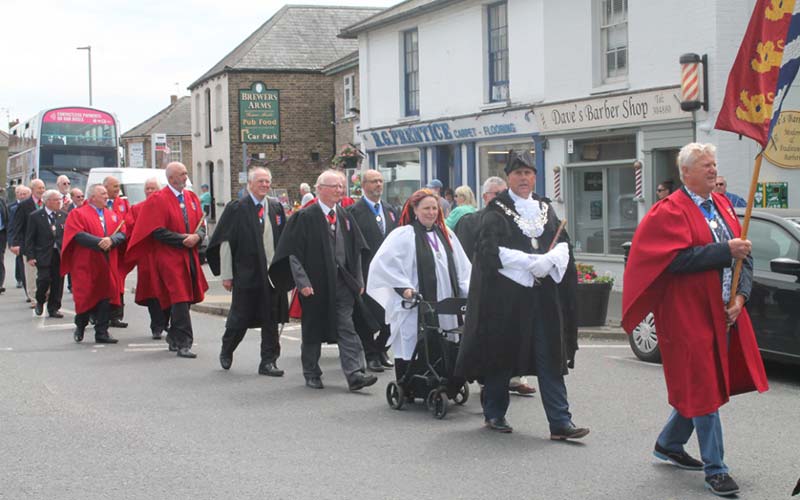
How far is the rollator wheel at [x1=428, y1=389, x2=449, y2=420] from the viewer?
8758mm

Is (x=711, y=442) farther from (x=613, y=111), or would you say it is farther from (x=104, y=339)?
(x=613, y=111)

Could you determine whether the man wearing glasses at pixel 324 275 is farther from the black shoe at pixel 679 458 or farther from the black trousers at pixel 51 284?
the black trousers at pixel 51 284

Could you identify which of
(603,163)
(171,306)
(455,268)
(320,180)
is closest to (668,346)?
(455,268)

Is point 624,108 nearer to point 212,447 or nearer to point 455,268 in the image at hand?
point 455,268

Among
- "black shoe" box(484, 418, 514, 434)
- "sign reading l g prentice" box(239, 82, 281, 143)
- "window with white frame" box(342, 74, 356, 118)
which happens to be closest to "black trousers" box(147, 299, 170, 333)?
"black shoe" box(484, 418, 514, 434)

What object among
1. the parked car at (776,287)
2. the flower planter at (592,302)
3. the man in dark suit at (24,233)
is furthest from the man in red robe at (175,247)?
the man in dark suit at (24,233)

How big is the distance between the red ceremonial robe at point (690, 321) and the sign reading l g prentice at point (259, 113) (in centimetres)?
3112

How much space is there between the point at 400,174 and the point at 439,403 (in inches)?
787

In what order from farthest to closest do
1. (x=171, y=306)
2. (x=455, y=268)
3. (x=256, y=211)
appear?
(x=171, y=306) < (x=256, y=211) < (x=455, y=268)

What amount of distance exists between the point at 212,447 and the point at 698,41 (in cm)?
1293

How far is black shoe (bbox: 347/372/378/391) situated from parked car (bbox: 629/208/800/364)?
352cm

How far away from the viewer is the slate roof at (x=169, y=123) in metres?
73.2

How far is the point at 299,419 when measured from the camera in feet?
28.9

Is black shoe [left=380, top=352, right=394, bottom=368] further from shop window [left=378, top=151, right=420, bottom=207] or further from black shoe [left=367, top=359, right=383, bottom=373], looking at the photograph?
shop window [left=378, top=151, right=420, bottom=207]
